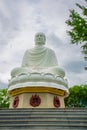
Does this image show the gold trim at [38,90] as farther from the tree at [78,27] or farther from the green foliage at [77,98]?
the green foliage at [77,98]

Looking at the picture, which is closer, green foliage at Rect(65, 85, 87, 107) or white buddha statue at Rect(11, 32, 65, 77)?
white buddha statue at Rect(11, 32, 65, 77)

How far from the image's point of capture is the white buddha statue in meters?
11.4

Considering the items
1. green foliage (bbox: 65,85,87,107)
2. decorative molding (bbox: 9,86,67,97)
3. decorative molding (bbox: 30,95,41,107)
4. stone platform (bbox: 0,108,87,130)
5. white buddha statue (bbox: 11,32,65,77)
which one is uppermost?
green foliage (bbox: 65,85,87,107)

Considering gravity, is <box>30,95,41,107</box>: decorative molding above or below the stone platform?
above

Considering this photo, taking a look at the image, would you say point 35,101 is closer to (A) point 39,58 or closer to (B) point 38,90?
(B) point 38,90

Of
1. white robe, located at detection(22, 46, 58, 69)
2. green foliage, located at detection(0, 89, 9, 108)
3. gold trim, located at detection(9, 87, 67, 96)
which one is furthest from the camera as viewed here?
green foliage, located at detection(0, 89, 9, 108)

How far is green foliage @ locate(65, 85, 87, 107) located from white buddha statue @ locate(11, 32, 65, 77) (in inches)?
408

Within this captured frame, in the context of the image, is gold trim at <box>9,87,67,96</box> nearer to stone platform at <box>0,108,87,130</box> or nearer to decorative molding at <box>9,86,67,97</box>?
decorative molding at <box>9,86,67,97</box>

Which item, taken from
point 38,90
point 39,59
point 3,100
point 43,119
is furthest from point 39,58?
point 3,100

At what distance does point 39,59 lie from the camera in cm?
1230

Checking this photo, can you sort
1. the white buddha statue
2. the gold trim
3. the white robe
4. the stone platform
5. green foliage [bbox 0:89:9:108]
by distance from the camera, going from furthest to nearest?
1. green foliage [bbox 0:89:9:108]
2. the white robe
3. the white buddha statue
4. the gold trim
5. the stone platform

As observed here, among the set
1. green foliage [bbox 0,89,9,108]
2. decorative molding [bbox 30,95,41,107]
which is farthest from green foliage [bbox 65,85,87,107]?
decorative molding [bbox 30,95,41,107]

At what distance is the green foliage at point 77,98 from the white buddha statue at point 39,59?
34.0 feet

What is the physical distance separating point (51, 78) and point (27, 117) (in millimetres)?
4214
